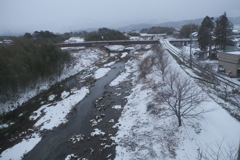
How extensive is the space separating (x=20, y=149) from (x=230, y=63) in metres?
19.6

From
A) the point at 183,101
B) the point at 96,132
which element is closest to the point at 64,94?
the point at 96,132

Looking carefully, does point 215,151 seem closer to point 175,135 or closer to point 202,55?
point 175,135

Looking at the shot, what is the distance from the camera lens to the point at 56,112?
12.2 metres

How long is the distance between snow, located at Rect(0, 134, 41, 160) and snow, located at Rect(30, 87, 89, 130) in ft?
4.15

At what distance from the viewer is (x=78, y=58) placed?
30.0 meters

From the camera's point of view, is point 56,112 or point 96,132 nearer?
point 96,132

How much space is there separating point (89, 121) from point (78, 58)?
21.8 metres

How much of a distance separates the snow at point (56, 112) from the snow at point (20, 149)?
1265 millimetres

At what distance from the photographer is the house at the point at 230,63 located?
14109 mm

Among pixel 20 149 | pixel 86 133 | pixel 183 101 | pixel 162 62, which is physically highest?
pixel 162 62

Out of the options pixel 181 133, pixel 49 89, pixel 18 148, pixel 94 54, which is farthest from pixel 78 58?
pixel 181 133

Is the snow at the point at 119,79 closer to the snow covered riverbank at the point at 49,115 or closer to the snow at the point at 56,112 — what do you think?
the snow covered riverbank at the point at 49,115

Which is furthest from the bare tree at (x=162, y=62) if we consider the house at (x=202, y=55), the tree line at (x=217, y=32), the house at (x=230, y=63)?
the house at (x=202, y=55)

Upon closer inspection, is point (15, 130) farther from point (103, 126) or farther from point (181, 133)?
point (181, 133)
